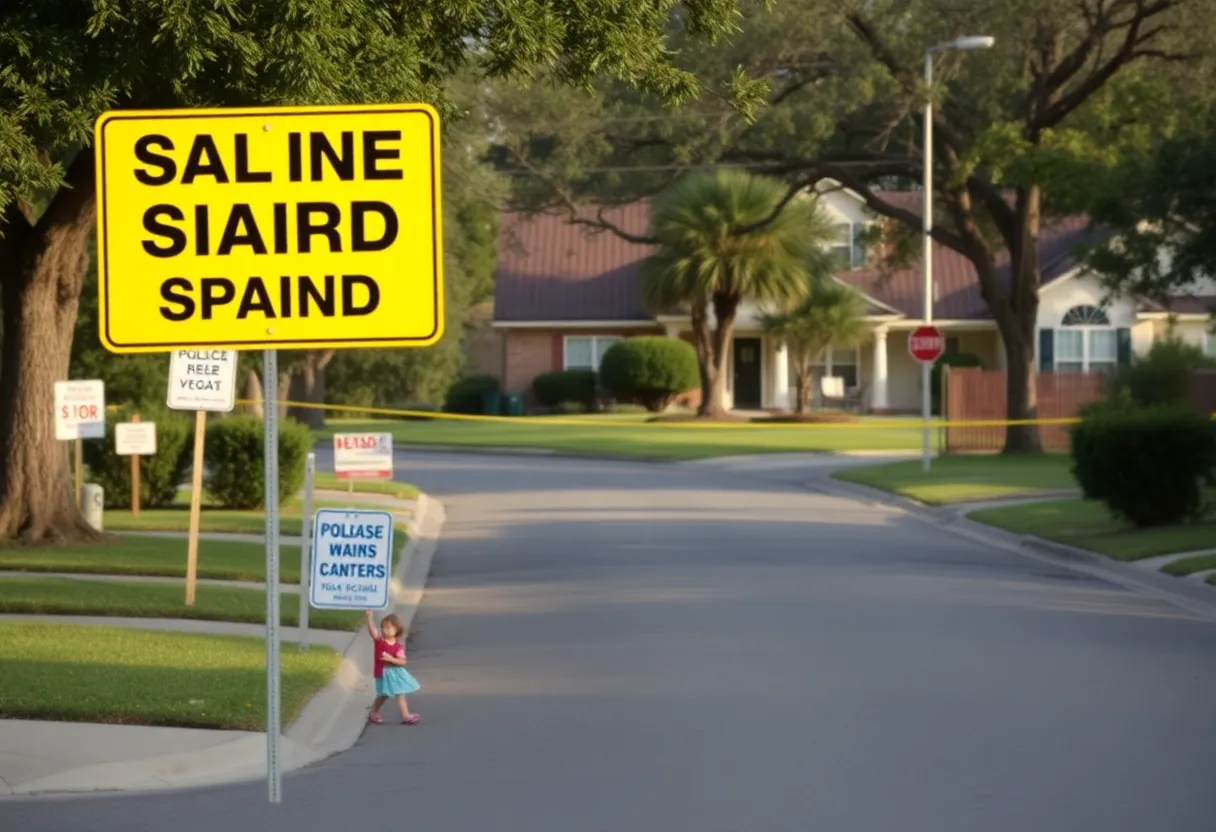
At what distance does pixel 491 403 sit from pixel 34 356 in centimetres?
4590

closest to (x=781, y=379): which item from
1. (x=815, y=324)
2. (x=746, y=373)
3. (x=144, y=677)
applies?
(x=746, y=373)

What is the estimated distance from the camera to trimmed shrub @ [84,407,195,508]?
28.7 m

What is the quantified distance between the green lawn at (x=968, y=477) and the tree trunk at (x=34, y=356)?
553 inches

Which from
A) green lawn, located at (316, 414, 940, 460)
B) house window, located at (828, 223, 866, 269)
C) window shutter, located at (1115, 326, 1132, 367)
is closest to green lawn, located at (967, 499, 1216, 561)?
green lawn, located at (316, 414, 940, 460)

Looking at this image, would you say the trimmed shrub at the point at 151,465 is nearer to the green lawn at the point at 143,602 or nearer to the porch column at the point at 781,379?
the green lawn at the point at 143,602

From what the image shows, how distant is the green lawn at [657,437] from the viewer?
46.7 meters

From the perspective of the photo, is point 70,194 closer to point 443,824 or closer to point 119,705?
point 119,705

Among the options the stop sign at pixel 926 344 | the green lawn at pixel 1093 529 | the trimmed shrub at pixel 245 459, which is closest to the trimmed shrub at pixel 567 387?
the stop sign at pixel 926 344

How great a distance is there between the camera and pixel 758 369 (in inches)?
2662

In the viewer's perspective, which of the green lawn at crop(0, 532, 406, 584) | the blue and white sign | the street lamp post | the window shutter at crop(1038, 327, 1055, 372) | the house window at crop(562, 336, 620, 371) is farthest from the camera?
the house window at crop(562, 336, 620, 371)

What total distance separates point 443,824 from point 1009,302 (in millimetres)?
33690

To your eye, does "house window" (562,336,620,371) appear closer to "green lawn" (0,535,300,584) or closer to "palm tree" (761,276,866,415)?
"palm tree" (761,276,866,415)

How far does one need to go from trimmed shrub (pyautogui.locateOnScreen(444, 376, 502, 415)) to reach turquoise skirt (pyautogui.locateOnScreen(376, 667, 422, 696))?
54.4 meters

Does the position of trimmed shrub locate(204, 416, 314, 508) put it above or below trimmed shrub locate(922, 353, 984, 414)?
below
